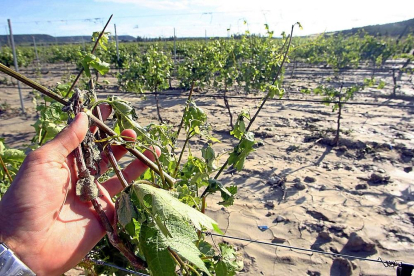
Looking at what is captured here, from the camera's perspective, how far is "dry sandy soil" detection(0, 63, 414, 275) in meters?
3.61

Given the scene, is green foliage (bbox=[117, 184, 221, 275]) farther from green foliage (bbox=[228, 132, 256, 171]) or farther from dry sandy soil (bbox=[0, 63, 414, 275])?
dry sandy soil (bbox=[0, 63, 414, 275])

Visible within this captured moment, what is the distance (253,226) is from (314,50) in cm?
2016

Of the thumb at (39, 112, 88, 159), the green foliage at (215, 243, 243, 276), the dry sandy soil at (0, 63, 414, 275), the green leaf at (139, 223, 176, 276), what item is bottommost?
the dry sandy soil at (0, 63, 414, 275)

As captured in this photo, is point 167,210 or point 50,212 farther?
point 50,212

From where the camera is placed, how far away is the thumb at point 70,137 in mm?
946

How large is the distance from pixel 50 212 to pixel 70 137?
371 mm

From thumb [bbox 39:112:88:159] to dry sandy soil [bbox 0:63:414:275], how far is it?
2889 mm

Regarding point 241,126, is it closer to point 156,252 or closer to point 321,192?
point 156,252

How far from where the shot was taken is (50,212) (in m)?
1.16

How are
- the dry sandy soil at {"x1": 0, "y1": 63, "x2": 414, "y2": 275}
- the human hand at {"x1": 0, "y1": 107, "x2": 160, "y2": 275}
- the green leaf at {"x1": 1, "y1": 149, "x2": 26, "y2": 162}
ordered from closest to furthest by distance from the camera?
1. the human hand at {"x1": 0, "y1": 107, "x2": 160, "y2": 275}
2. the green leaf at {"x1": 1, "y1": 149, "x2": 26, "y2": 162}
3. the dry sandy soil at {"x1": 0, "y1": 63, "x2": 414, "y2": 275}

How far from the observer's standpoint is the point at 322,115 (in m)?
9.09

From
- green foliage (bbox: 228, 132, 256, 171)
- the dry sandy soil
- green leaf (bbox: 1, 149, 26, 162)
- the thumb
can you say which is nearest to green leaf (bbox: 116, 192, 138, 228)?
the thumb

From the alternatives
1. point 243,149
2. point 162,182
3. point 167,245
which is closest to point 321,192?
point 243,149

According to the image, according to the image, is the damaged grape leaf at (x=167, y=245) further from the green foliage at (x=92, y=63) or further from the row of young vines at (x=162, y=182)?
the green foliage at (x=92, y=63)
